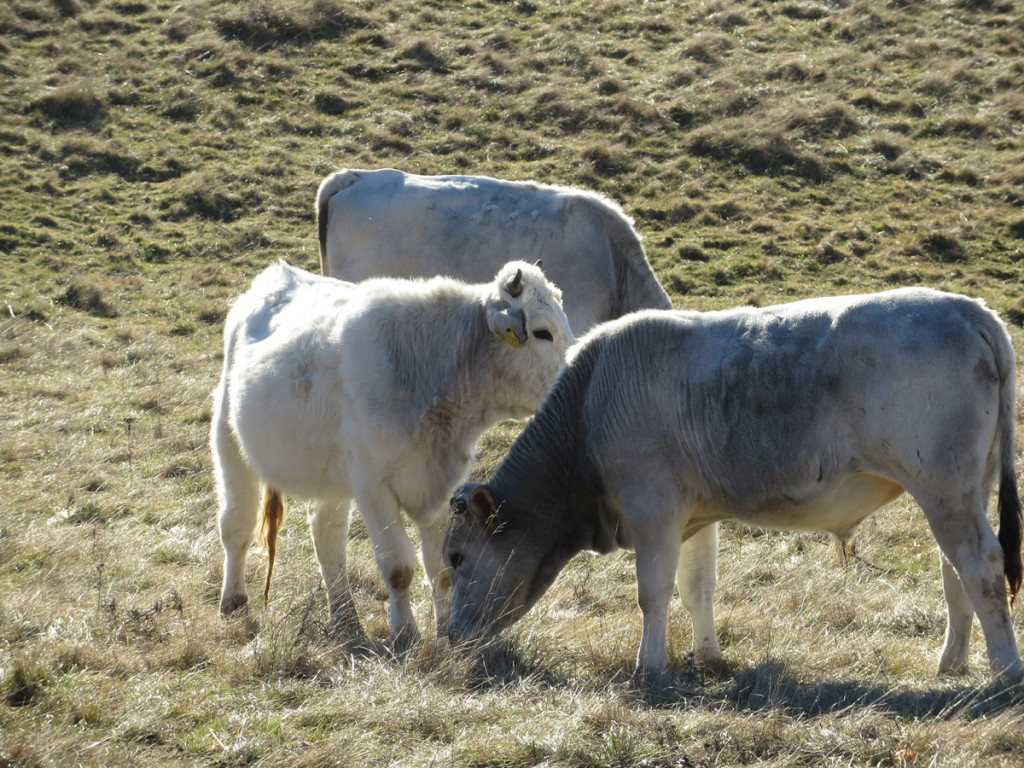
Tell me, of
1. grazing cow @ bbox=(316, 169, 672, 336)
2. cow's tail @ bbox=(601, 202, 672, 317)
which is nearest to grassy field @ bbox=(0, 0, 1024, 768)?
grazing cow @ bbox=(316, 169, 672, 336)

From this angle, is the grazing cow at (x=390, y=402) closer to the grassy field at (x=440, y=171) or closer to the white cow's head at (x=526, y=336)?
the white cow's head at (x=526, y=336)

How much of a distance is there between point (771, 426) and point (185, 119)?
61.8 ft

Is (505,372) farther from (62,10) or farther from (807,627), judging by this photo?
(62,10)

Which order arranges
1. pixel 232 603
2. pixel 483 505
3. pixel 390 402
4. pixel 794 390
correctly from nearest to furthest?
pixel 794 390 < pixel 483 505 < pixel 390 402 < pixel 232 603

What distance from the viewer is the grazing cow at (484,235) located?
1038 centimetres

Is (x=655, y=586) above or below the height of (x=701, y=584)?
above

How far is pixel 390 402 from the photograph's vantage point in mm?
6090

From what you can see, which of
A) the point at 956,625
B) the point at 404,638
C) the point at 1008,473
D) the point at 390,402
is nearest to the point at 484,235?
the point at 390,402

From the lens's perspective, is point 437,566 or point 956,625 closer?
point 956,625

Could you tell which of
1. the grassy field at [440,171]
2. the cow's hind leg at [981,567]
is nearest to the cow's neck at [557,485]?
the grassy field at [440,171]

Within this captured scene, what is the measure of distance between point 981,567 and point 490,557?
8.03 ft

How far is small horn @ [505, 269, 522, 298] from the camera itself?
20.7ft

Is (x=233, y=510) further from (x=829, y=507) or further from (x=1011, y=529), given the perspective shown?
(x=1011, y=529)

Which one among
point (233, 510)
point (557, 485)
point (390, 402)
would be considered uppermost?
point (390, 402)
